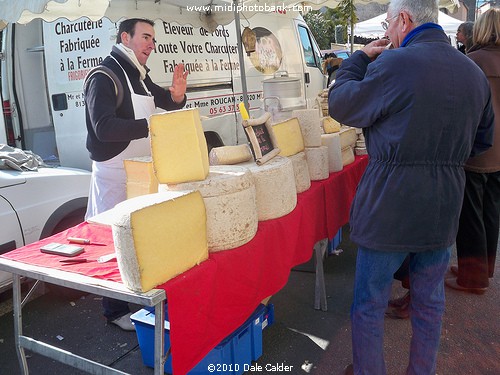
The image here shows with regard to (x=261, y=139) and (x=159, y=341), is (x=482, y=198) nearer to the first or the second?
(x=261, y=139)

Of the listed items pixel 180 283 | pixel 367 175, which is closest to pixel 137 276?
pixel 180 283

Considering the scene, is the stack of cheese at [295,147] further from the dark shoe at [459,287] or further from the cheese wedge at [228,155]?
the dark shoe at [459,287]

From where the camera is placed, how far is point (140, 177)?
2.61 metres

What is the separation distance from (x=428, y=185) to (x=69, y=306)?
2.99 m

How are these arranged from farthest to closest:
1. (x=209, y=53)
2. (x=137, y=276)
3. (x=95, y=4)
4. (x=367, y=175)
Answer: (x=209, y=53) → (x=95, y=4) → (x=367, y=175) → (x=137, y=276)

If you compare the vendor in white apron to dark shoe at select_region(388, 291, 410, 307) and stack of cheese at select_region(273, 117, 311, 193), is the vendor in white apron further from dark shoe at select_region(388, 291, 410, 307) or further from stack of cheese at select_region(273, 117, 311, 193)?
dark shoe at select_region(388, 291, 410, 307)

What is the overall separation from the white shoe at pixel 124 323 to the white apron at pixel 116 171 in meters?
0.81

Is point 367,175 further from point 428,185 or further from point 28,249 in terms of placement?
point 28,249

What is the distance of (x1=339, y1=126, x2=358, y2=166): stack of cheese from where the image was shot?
3.61 meters

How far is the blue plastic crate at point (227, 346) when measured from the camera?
244 centimetres

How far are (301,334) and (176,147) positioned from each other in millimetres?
1765

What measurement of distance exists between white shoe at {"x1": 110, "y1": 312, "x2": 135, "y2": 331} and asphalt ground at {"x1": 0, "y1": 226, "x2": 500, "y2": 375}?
5cm

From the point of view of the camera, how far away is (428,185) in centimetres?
209

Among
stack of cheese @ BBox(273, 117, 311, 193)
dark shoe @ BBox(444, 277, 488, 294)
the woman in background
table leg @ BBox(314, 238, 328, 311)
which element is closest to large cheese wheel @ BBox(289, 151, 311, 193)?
stack of cheese @ BBox(273, 117, 311, 193)
